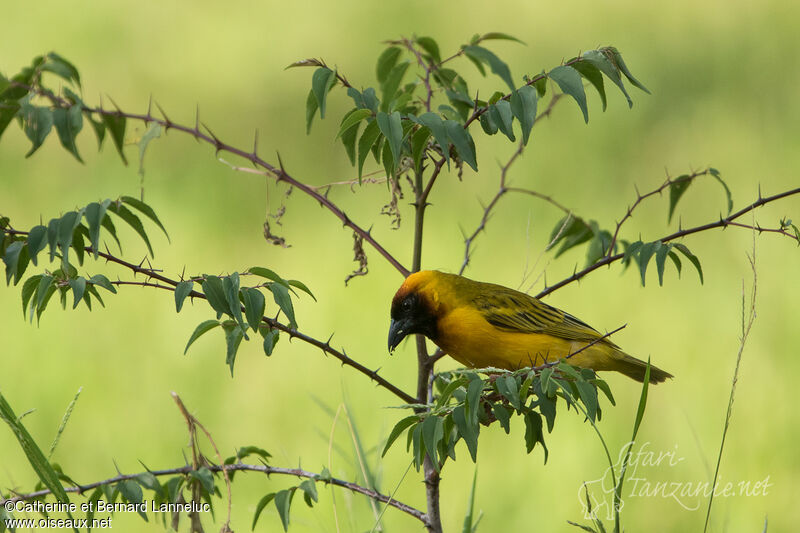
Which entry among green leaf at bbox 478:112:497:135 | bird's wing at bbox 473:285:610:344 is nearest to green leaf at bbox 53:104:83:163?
green leaf at bbox 478:112:497:135

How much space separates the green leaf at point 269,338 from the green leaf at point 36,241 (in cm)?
61

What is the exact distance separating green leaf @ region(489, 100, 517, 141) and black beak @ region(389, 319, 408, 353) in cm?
137

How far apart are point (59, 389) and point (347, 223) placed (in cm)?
300

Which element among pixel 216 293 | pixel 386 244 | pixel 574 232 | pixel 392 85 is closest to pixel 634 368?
pixel 574 232

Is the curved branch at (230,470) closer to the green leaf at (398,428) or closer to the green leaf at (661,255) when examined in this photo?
the green leaf at (398,428)

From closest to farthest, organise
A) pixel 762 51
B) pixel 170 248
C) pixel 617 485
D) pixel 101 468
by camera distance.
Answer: pixel 617 485
pixel 101 468
pixel 170 248
pixel 762 51

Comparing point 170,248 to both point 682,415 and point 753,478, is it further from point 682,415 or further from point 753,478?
point 753,478

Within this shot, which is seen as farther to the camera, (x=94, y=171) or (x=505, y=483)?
(x=94, y=171)

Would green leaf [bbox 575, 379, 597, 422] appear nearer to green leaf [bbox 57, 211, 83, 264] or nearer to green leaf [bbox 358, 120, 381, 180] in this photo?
green leaf [bbox 358, 120, 381, 180]

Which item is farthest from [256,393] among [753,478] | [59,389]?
[753,478]

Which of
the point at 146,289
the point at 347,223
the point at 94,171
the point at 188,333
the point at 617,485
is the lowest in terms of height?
the point at 617,485

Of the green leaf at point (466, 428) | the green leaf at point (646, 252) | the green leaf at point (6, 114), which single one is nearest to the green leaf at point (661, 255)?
the green leaf at point (646, 252)

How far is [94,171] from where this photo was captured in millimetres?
7047

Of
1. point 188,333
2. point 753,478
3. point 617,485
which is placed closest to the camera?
point 617,485
